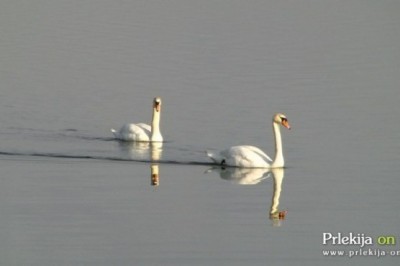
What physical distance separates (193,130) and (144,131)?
1.02 meters

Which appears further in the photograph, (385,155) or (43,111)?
(43,111)

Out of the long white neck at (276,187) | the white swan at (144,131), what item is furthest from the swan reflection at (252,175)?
the white swan at (144,131)

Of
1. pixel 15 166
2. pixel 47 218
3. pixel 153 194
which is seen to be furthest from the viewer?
pixel 15 166

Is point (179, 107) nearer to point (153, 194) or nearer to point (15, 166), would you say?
point (15, 166)

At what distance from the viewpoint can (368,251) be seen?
Answer: 18.5 metres

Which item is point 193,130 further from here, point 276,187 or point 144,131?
point 276,187

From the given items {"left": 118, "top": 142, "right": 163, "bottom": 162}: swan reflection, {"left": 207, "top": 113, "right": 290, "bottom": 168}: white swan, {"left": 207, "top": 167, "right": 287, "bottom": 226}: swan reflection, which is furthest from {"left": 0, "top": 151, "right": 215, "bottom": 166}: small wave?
{"left": 207, "top": 167, "right": 287, "bottom": 226}: swan reflection

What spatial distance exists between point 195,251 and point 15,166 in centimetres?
710

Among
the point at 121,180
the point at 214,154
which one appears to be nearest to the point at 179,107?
the point at 214,154

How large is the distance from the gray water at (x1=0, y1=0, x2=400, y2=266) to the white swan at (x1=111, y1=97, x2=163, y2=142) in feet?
0.84

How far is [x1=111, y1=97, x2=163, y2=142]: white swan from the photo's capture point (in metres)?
28.3

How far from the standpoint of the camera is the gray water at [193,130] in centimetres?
1884

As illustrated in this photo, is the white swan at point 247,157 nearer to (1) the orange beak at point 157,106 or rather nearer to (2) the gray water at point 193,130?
(2) the gray water at point 193,130

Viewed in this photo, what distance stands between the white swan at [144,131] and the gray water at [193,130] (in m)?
0.26
